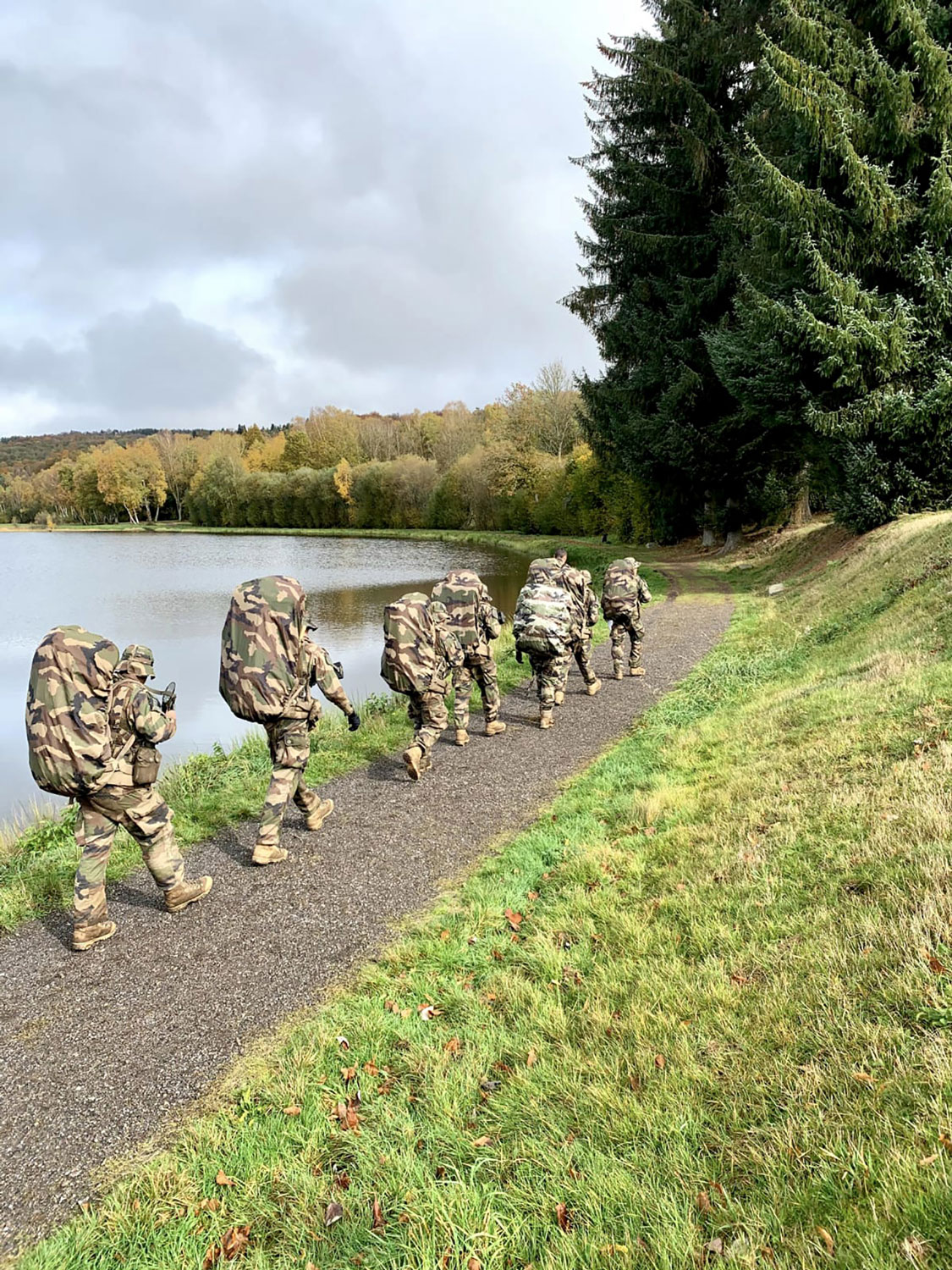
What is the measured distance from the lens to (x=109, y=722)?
5055mm

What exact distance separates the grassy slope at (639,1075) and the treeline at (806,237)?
1579 centimetres

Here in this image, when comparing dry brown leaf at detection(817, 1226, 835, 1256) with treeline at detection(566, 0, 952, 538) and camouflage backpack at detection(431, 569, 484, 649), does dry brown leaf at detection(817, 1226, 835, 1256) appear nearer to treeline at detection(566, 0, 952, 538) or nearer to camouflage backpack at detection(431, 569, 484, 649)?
camouflage backpack at detection(431, 569, 484, 649)

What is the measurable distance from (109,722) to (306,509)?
92546mm

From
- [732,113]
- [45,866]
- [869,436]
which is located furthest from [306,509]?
[45,866]

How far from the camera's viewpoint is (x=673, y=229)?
94.8ft

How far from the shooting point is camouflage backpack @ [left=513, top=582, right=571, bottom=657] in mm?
10062

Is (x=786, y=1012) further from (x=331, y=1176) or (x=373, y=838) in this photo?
(x=373, y=838)

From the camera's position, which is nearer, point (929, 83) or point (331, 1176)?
point (331, 1176)

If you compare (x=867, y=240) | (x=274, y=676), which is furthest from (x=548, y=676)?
(x=867, y=240)

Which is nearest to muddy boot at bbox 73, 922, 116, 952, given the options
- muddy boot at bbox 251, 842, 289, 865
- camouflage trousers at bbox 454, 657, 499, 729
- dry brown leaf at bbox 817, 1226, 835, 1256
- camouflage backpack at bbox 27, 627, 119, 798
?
camouflage backpack at bbox 27, 627, 119, 798

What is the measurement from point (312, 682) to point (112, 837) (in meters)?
2.28

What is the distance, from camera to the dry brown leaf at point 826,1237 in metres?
2.20

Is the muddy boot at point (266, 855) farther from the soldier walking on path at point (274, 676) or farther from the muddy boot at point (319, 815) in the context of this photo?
the muddy boot at point (319, 815)

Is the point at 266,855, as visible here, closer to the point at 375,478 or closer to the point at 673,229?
the point at 673,229
